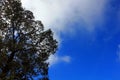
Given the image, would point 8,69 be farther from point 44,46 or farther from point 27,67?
point 44,46

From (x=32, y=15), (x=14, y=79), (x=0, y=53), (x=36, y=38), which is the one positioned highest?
(x=32, y=15)

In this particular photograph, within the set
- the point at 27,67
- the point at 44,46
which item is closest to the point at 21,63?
the point at 27,67

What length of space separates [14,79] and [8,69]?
153cm

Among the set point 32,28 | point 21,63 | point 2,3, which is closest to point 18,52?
point 21,63

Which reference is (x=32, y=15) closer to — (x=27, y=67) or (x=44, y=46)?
(x=44, y=46)

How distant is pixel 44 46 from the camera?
1754 inches

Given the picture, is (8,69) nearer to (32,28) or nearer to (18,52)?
(18,52)

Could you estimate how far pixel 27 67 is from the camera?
42406 millimetres

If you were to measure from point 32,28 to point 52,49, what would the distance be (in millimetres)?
3810

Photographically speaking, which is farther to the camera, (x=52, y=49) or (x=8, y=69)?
(x=52, y=49)

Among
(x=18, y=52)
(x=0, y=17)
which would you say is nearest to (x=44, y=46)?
(x=18, y=52)

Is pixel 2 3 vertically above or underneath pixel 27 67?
above

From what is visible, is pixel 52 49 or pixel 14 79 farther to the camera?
pixel 52 49

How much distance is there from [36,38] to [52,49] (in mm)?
2586
